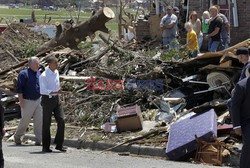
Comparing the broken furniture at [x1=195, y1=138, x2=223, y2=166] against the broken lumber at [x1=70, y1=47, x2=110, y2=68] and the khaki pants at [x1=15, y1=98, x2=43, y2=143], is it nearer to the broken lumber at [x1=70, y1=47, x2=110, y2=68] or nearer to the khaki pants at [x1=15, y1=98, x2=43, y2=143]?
the khaki pants at [x1=15, y1=98, x2=43, y2=143]

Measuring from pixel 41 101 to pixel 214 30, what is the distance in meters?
5.62

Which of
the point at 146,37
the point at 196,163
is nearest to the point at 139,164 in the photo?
the point at 196,163

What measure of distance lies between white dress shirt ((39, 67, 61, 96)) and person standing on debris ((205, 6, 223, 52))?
17.5 ft

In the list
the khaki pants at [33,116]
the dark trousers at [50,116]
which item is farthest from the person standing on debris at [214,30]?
the dark trousers at [50,116]

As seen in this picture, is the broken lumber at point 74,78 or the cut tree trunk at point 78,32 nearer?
the broken lumber at point 74,78

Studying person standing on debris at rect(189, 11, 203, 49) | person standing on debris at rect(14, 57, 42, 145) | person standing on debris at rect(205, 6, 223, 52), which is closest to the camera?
person standing on debris at rect(14, 57, 42, 145)

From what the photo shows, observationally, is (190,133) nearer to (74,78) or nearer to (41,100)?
(41,100)

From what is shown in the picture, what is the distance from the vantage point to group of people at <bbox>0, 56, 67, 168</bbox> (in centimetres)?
1103

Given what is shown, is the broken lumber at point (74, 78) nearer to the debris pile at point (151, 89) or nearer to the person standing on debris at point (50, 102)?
the debris pile at point (151, 89)

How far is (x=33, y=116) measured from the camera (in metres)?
12.3

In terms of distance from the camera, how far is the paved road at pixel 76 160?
9688 mm

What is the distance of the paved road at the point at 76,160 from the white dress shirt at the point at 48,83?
121 centimetres

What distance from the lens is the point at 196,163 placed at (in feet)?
32.3

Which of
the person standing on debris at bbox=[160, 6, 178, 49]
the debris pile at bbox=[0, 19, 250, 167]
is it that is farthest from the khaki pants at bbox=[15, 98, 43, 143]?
the person standing on debris at bbox=[160, 6, 178, 49]
